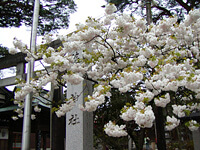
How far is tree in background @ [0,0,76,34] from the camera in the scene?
7.25 meters

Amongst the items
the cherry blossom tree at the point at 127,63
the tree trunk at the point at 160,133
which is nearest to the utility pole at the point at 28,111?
the cherry blossom tree at the point at 127,63

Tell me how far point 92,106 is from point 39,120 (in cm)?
463

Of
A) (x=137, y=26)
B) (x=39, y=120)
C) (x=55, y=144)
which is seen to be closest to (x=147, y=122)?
(x=137, y=26)

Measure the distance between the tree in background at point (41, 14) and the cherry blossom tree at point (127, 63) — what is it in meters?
3.13

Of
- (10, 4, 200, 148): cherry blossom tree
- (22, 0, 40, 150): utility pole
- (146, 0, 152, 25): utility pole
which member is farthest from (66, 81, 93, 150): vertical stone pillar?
(146, 0, 152, 25): utility pole

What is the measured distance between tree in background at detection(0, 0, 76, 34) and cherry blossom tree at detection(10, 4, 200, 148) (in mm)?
3130

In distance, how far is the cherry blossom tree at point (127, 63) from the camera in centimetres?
305

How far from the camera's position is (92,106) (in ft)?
9.88

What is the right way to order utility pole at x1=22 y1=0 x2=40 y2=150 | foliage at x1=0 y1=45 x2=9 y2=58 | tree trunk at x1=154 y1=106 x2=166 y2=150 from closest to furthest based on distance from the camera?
utility pole at x1=22 y1=0 x2=40 y2=150 → tree trunk at x1=154 y1=106 x2=166 y2=150 → foliage at x1=0 y1=45 x2=9 y2=58

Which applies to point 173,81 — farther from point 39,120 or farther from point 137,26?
point 39,120

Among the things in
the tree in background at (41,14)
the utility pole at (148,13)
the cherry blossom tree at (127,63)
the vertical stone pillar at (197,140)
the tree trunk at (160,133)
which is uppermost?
the tree in background at (41,14)

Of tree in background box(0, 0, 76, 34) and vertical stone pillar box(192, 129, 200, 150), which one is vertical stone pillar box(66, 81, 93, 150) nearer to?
tree in background box(0, 0, 76, 34)

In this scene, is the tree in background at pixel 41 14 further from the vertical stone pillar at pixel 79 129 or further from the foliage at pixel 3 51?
the vertical stone pillar at pixel 79 129

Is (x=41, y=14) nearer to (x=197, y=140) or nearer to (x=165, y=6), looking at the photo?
(x=165, y=6)
